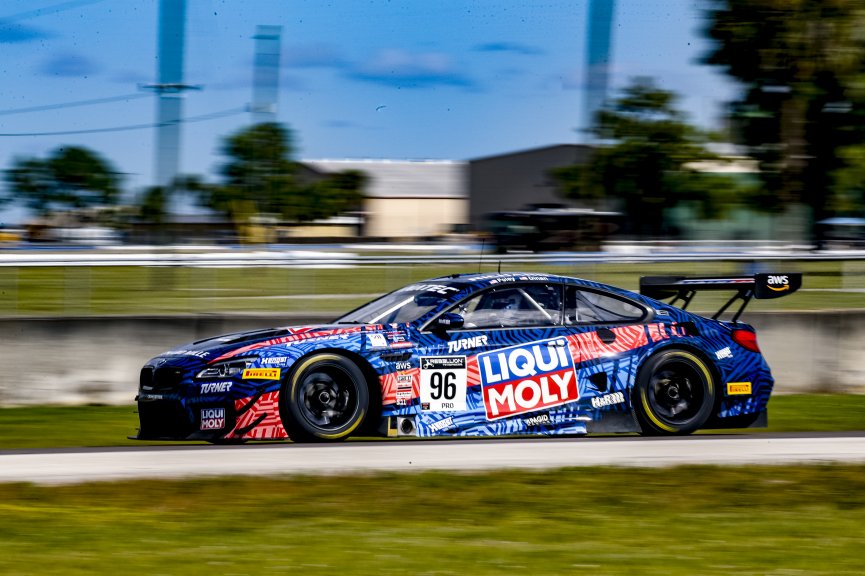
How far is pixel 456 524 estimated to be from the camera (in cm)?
630

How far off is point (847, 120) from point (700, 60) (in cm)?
489

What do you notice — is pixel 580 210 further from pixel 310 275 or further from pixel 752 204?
pixel 752 204

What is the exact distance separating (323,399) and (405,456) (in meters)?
0.94

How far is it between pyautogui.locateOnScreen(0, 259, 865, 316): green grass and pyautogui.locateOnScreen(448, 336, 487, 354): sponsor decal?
501 cm

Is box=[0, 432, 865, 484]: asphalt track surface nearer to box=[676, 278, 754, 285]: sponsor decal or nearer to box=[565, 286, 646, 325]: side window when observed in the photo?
box=[565, 286, 646, 325]: side window

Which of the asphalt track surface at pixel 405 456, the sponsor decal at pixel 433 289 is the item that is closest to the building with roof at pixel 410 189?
the sponsor decal at pixel 433 289

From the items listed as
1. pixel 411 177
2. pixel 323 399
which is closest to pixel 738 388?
pixel 323 399

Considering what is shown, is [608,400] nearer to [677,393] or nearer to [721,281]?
[677,393]

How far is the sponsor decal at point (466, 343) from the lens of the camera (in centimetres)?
912

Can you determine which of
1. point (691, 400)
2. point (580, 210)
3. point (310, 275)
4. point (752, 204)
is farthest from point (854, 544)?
point (752, 204)

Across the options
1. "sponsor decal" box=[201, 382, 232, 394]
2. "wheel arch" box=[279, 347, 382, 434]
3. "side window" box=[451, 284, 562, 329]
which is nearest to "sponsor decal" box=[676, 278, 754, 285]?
"side window" box=[451, 284, 562, 329]

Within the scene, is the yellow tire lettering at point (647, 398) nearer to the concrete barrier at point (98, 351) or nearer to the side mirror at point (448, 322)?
the side mirror at point (448, 322)

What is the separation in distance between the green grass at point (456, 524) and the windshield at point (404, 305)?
2.07 metres

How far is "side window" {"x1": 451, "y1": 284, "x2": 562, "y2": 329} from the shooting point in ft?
30.8
